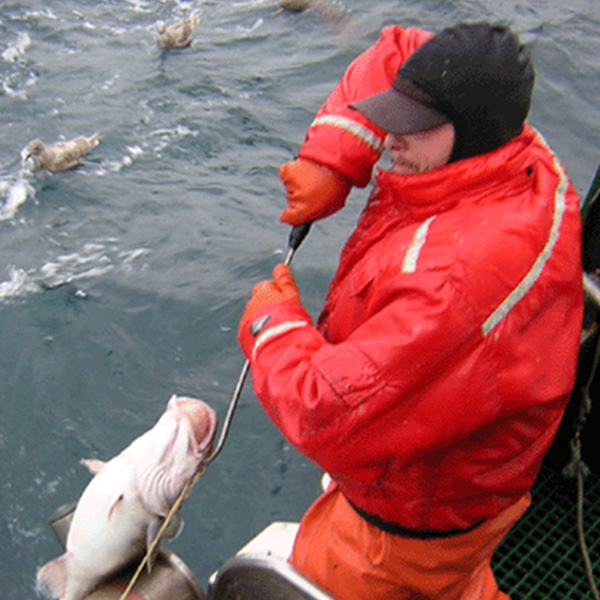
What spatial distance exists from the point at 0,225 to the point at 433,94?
6.26 meters

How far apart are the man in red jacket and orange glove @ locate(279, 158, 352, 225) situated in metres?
0.25

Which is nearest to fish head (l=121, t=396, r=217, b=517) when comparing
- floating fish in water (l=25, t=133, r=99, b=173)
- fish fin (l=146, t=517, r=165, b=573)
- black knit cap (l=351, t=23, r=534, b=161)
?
fish fin (l=146, t=517, r=165, b=573)

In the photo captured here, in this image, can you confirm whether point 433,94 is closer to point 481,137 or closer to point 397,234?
point 481,137

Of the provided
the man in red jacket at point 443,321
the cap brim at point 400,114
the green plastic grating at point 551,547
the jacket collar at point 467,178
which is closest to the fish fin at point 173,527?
the man in red jacket at point 443,321

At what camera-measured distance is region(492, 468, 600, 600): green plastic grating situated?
11.2 feet

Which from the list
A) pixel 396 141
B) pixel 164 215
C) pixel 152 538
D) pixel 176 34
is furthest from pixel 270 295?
pixel 176 34

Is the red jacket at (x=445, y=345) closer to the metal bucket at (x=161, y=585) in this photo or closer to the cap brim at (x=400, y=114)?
the cap brim at (x=400, y=114)

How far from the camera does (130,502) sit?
3451mm

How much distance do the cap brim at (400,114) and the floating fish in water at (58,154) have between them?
21.5ft

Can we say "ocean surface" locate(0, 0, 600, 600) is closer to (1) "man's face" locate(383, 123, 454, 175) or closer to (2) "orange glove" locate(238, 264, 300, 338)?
(2) "orange glove" locate(238, 264, 300, 338)

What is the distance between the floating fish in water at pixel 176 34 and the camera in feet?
35.2

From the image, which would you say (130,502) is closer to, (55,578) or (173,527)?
(173,527)

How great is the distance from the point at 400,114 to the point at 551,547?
2.30 m

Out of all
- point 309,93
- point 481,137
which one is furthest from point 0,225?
point 481,137
